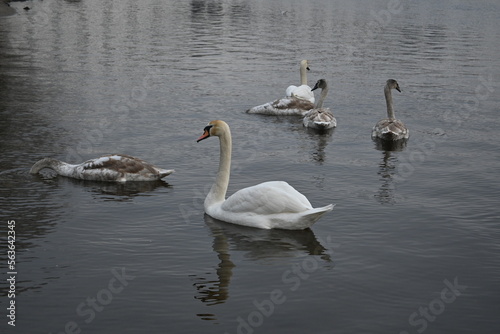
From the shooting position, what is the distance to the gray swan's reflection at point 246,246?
500 inches

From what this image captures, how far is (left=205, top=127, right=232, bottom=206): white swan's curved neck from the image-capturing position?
1631cm

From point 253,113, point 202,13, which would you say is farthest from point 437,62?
point 202,13

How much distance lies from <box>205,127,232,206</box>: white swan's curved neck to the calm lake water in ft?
2.04

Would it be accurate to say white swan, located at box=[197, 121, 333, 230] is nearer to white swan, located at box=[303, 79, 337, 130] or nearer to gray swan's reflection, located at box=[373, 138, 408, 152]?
gray swan's reflection, located at box=[373, 138, 408, 152]

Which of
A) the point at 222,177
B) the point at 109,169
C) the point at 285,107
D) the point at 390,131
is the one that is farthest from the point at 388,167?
the point at 285,107

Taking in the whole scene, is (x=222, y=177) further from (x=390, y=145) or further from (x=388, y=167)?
(x=390, y=145)

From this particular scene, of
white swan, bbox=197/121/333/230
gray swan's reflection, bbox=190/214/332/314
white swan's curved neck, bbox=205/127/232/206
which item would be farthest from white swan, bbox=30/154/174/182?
white swan, bbox=197/121/333/230

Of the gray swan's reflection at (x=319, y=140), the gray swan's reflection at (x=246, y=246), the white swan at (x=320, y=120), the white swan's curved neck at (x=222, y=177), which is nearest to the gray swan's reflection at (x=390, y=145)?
the gray swan's reflection at (x=319, y=140)

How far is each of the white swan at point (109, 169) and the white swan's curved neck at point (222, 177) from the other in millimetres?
2480

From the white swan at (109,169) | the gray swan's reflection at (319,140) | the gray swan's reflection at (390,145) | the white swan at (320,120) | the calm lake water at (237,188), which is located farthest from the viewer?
the white swan at (320,120)

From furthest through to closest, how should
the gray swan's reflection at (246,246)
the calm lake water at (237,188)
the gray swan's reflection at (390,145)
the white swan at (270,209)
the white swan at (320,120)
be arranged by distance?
the white swan at (320,120)
the gray swan's reflection at (390,145)
the white swan at (270,209)
the gray swan's reflection at (246,246)
the calm lake water at (237,188)

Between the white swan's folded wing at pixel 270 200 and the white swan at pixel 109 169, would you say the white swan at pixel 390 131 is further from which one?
the white swan's folded wing at pixel 270 200

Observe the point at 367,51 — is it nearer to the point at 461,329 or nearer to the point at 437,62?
the point at 437,62

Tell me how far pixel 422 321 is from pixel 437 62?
34279 millimetres
